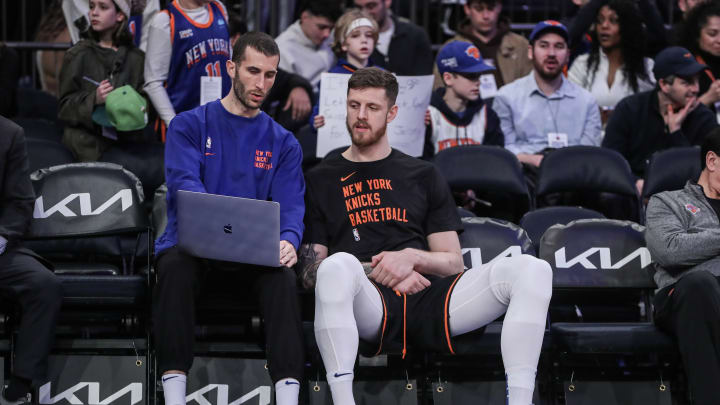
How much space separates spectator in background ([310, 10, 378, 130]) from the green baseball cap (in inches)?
Answer: 45.7

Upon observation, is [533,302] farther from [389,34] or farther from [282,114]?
[389,34]

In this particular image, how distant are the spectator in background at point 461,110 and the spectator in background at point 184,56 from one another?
4.46 ft

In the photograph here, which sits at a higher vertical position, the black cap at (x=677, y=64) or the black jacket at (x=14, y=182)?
the black cap at (x=677, y=64)

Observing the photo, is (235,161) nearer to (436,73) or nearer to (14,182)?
(14,182)

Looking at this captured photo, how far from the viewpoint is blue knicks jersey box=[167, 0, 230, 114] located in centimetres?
595

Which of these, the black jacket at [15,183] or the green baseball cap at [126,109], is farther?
the green baseball cap at [126,109]

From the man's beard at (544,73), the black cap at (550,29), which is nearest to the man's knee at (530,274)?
the man's beard at (544,73)

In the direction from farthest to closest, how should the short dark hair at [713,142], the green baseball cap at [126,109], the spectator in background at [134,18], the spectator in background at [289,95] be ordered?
the spectator in background at [289,95]
the spectator in background at [134,18]
the green baseball cap at [126,109]
the short dark hair at [713,142]

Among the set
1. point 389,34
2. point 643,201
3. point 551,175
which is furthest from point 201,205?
point 389,34

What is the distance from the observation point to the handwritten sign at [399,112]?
6070 millimetres

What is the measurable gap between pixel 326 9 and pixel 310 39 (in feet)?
0.77

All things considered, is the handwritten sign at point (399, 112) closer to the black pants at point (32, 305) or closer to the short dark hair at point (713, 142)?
the short dark hair at point (713, 142)

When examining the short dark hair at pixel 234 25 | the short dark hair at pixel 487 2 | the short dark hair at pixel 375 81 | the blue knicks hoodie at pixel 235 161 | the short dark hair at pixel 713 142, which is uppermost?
the short dark hair at pixel 487 2

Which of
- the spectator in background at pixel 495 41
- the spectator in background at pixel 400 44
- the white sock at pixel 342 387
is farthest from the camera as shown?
the spectator in background at pixel 495 41
